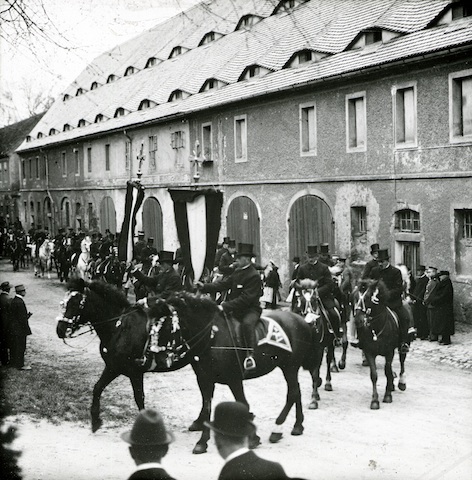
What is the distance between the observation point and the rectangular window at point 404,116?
1617cm

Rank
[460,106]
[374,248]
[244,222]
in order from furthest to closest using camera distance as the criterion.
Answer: [244,222] → [460,106] → [374,248]

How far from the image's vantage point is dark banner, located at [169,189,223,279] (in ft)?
27.1

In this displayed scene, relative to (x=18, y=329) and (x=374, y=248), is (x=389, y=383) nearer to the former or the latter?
(x=374, y=248)

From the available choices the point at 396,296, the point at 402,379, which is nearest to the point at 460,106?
the point at 396,296

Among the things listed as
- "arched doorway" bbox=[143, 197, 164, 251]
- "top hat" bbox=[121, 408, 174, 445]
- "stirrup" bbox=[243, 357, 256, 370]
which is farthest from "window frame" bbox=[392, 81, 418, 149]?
"top hat" bbox=[121, 408, 174, 445]

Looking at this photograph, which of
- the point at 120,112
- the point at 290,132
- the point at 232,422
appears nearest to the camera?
the point at 232,422

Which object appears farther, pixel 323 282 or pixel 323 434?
pixel 323 282

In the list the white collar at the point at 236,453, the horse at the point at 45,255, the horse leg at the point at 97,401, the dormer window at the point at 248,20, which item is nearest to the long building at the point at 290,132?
the dormer window at the point at 248,20

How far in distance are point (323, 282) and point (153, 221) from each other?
7.81m

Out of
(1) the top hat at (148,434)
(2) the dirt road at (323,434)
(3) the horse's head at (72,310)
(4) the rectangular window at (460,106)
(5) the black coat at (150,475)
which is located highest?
(4) the rectangular window at (460,106)

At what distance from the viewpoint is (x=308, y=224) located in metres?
19.4

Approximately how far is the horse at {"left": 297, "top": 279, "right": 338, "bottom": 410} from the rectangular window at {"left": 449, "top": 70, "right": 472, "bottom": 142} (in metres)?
6.59

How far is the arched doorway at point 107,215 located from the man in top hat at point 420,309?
714 centimetres

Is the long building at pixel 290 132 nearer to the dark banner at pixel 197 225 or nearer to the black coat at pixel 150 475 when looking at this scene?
the dark banner at pixel 197 225
